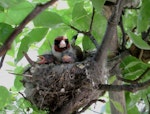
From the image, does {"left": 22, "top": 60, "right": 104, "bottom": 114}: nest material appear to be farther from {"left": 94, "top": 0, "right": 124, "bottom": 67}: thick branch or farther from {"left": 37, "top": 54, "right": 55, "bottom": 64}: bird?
{"left": 94, "top": 0, "right": 124, "bottom": 67}: thick branch

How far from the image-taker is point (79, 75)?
1.38 meters

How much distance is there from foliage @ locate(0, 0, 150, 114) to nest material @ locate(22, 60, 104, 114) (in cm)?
6

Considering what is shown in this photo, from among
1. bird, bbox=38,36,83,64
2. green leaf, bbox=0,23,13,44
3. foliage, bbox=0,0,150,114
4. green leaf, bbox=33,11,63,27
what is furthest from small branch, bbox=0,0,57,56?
bird, bbox=38,36,83,64

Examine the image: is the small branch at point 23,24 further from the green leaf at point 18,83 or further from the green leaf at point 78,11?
the green leaf at point 18,83

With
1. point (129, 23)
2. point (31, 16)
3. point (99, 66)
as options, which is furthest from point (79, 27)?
point (31, 16)

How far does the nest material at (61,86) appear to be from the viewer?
1288mm

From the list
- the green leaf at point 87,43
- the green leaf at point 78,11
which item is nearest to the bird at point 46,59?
the green leaf at point 87,43

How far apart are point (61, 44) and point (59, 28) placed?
0.39 meters

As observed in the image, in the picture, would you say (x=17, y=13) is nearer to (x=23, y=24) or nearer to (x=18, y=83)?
(x=23, y=24)

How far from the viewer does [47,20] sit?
0.91 metres

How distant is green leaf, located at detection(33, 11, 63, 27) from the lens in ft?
2.92

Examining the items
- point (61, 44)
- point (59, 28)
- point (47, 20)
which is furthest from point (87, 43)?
point (47, 20)

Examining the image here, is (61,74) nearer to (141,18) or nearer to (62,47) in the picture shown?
(62,47)

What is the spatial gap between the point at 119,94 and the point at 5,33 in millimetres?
726
